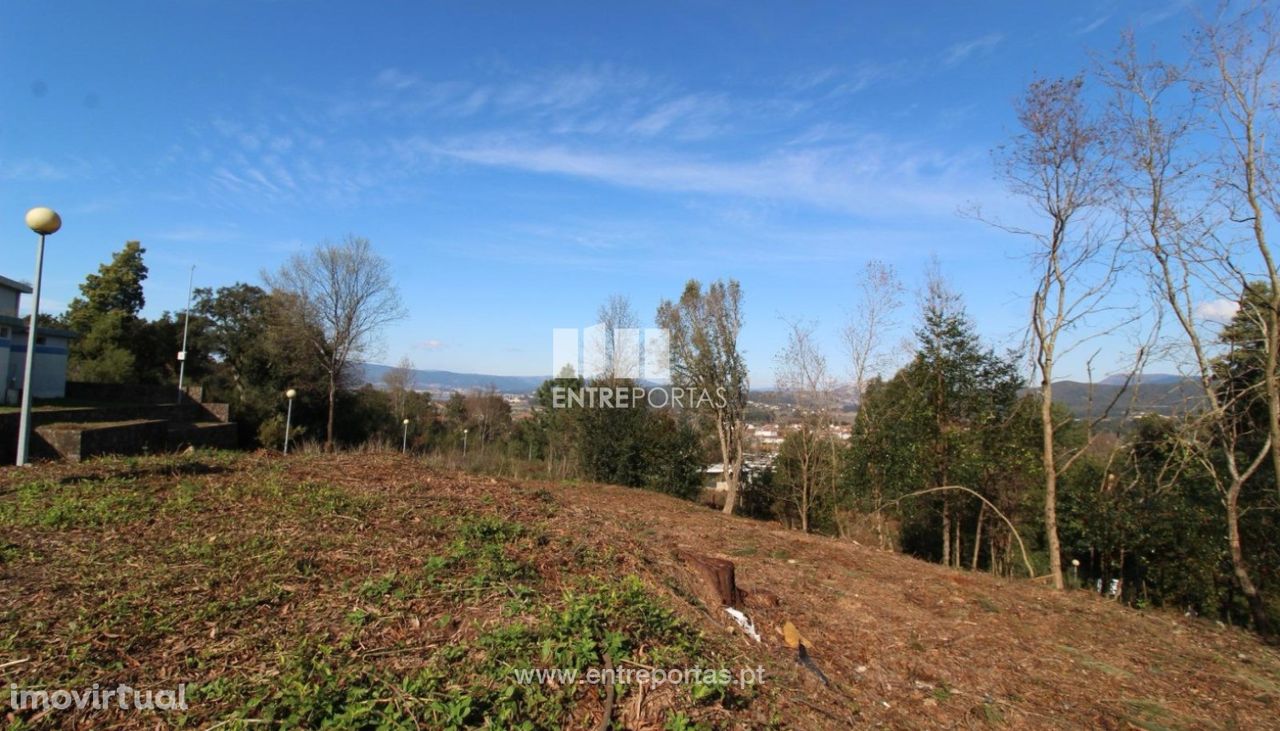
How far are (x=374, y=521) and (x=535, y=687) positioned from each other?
2035 mm

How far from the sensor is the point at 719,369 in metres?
15.5

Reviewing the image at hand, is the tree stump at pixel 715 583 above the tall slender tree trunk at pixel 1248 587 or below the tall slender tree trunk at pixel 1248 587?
above

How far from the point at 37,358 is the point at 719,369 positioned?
590 inches

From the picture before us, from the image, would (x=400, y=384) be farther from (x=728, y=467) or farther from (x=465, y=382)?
(x=728, y=467)

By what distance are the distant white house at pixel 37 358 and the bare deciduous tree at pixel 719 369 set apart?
1328 cm

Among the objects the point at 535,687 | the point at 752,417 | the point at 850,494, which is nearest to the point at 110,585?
the point at 535,687

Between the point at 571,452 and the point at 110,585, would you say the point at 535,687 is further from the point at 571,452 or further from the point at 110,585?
the point at 571,452

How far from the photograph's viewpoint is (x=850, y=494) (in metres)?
11.6

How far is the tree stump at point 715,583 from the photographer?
11.7 ft

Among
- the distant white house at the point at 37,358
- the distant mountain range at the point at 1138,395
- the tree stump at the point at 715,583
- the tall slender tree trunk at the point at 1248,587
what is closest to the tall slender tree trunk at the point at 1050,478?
the distant mountain range at the point at 1138,395

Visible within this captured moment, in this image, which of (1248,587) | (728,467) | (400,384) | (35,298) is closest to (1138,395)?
(1248,587)

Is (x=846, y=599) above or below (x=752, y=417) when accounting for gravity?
below

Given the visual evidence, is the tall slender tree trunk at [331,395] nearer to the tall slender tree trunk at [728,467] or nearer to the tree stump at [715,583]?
the tall slender tree trunk at [728,467]

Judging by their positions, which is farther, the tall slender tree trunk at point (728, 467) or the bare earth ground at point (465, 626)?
the tall slender tree trunk at point (728, 467)
